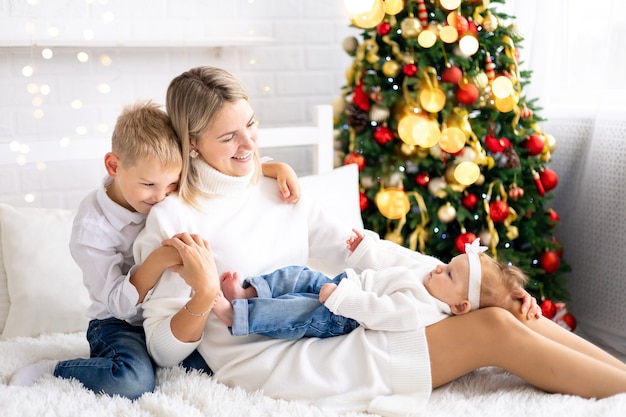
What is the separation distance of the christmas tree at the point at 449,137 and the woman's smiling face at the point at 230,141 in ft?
2.80

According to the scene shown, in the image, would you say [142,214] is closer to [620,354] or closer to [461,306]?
[461,306]

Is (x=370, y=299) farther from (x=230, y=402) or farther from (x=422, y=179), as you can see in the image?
(x=422, y=179)

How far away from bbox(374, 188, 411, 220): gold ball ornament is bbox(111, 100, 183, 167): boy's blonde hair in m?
0.98

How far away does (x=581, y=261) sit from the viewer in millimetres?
2799

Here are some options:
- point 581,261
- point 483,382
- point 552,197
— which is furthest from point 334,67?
point 483,382

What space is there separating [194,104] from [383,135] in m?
0.98

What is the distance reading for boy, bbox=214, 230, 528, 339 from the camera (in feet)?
5.19

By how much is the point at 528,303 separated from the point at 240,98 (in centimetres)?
84

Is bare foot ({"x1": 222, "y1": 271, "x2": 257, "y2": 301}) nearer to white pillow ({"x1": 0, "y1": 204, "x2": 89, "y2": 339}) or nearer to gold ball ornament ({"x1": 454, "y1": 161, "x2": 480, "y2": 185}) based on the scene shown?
white pillow ({"x1": 0, "y1": 204, "x2": 89, "y2": 339})

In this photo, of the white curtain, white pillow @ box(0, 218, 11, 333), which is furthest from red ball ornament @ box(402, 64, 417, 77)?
white pillow @ box(0, 218, 11, 333)

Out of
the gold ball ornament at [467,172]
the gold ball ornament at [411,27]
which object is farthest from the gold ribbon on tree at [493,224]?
the gold ball ornament at [411,27]

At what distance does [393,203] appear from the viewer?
8.18ft

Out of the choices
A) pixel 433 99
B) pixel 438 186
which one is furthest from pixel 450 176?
pixel 433 99

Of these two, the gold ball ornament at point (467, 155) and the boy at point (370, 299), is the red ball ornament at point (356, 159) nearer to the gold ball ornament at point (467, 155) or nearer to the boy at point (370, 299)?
the gold ball ornament at point (467, 155)
